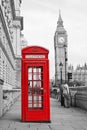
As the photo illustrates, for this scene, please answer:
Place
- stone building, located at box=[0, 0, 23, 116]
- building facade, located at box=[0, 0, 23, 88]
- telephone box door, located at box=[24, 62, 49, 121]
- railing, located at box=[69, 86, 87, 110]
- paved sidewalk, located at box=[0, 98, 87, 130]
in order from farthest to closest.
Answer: building facade, located at box=[0, 0, 23, 88], stone building, located at box=[0, 0, 23, 116], railing, located at box=[69, 86, 87, 110], telephone box door, located at box=[24, 62, 49, 121], paved sidewalk, located at box=[0, 98, 87, 130]

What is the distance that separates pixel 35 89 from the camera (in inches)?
529

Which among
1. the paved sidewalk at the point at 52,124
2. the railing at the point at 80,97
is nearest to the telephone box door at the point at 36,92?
the paved sidewalk at the point at 52,124

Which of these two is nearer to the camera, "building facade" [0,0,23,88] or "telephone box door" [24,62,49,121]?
"telephone box door" [24,62,49,121]

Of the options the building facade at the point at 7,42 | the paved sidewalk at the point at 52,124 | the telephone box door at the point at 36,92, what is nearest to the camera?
the paved sidewalk at the point at 52,124

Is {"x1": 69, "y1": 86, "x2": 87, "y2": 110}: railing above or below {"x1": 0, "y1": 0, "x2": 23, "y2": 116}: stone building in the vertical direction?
below

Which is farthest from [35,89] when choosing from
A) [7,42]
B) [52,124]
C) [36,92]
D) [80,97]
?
[7,42]

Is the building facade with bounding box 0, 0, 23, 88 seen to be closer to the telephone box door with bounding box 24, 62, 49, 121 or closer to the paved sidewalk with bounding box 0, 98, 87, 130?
the paved sidewalk with bounding box 0, 98, 87, 130

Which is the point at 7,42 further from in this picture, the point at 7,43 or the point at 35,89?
the point at 35,89

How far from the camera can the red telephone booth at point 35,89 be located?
13.4m

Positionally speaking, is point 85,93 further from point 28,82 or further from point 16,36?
point 16,36

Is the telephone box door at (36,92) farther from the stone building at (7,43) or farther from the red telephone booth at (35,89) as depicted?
the stone building at (7,43)

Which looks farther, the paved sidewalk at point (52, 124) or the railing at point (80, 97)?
the railing at point (80, 97)

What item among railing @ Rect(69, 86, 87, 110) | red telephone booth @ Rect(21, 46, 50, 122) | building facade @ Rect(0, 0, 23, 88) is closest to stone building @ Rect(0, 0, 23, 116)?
building facade @ Rect(0, 0, 23, 88)

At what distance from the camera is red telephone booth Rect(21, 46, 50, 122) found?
1337 cm
